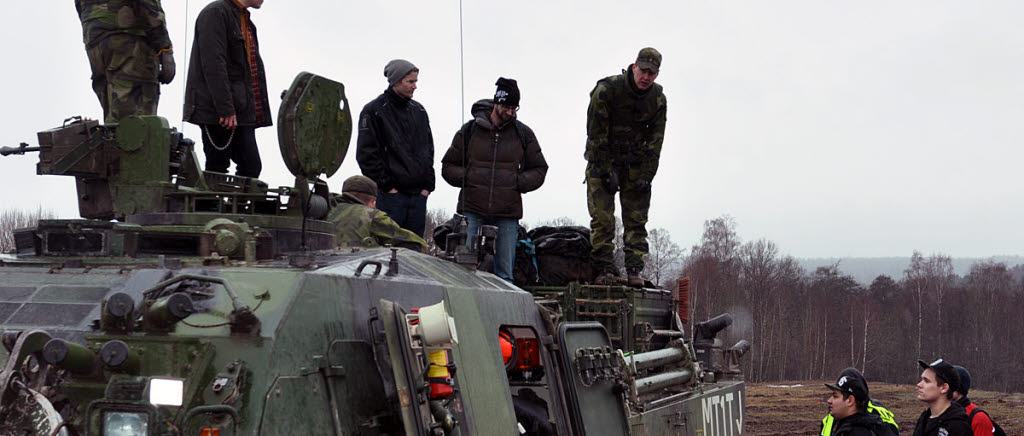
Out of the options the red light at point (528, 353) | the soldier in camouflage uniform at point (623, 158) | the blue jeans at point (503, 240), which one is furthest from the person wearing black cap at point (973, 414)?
the blue jeans at point (503, 240)

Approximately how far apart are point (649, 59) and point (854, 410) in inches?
166

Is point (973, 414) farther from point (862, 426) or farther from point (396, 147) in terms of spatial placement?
point (396, 147)

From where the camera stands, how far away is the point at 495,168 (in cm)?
1055

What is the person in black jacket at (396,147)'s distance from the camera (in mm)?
9703

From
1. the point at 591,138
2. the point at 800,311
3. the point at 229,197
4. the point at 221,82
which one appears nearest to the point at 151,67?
the point at 221,82

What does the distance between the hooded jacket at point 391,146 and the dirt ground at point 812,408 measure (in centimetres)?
1389

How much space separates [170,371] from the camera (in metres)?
4.41

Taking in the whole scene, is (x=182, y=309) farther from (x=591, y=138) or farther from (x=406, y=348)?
(x=591, y=138)

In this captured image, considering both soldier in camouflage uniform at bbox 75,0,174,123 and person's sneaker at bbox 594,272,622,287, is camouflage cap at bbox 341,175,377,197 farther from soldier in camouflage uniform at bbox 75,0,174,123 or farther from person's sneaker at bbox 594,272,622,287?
person's sneaker at bbox 594,272,622,287

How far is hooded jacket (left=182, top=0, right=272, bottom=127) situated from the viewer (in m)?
7.63

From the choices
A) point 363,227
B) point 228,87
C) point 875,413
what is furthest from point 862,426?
point 228,87

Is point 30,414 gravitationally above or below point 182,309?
below

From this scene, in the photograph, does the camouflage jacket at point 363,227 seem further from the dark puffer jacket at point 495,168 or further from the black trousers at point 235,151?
the dark puffer jacket at point 495,168

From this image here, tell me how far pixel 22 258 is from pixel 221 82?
235 cm
